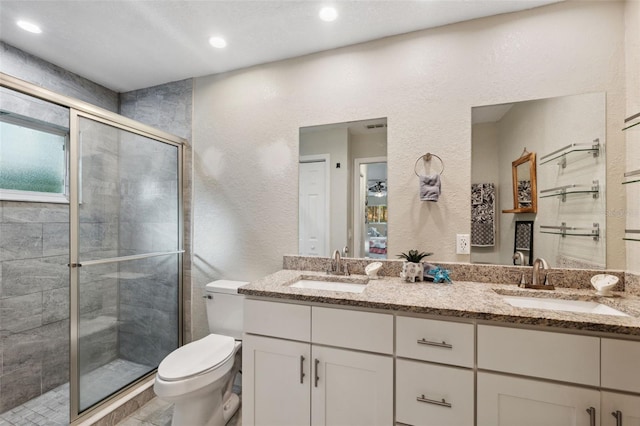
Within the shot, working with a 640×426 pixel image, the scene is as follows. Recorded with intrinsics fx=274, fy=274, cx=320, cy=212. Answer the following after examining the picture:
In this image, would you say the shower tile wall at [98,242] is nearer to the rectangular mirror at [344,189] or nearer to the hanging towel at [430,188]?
the rectangular mirror at [344,189]

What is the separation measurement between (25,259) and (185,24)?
1.98 m

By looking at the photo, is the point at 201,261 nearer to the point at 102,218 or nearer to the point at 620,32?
the point at 102,218

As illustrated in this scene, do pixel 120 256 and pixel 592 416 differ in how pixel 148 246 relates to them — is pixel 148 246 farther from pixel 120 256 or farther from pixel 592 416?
pixel 592 416

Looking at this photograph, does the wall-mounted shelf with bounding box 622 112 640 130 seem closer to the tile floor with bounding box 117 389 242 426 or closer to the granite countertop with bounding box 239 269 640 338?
the granite countertop with bounding box 239 269 640 338

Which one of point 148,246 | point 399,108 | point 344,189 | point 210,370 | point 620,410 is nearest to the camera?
point 620,410

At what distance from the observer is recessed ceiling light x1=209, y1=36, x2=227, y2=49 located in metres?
1.86

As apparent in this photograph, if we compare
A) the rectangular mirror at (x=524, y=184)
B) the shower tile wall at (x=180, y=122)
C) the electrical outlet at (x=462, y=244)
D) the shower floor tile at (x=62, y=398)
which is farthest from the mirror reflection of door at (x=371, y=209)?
the shower floor tile at (x=62, y=398)

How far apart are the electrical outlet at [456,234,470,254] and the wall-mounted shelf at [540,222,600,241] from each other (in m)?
0.39

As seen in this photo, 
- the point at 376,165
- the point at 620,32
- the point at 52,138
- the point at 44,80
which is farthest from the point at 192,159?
the point at 620,32

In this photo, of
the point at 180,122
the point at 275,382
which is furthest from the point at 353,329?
the point at 180,122

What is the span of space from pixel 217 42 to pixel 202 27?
6.1 inches

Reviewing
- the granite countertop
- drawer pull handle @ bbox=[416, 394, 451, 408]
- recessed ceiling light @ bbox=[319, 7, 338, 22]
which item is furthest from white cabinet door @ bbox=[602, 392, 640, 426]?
recessed ceiling light @ bbox=[319, 7, 338, 22]

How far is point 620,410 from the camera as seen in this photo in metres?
0.99

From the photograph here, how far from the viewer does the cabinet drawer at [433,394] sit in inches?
45.2
